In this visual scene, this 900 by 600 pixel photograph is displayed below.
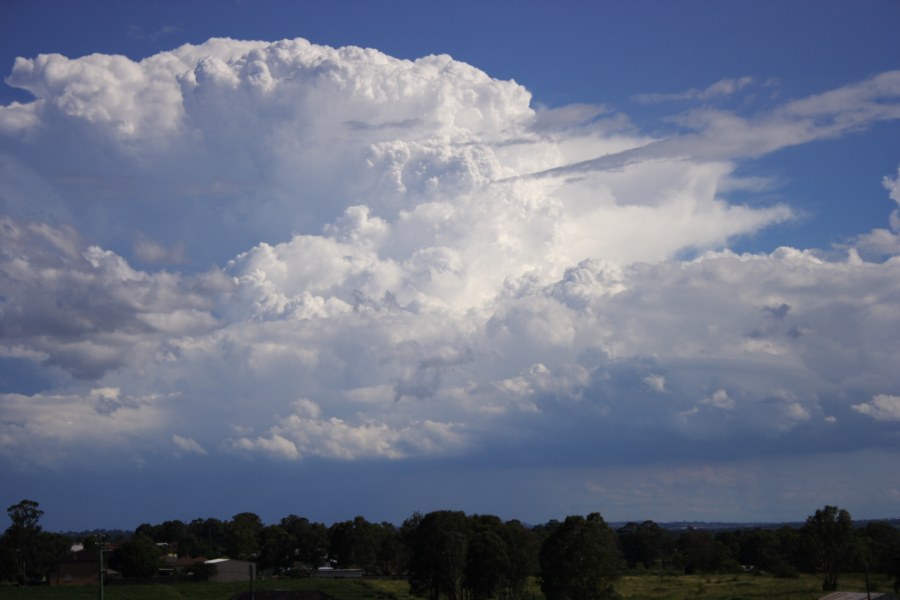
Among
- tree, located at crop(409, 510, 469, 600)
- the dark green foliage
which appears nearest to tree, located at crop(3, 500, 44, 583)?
the dark green foliage

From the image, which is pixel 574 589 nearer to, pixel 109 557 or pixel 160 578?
pixel 160 578

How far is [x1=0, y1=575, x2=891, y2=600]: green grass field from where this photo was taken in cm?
11606

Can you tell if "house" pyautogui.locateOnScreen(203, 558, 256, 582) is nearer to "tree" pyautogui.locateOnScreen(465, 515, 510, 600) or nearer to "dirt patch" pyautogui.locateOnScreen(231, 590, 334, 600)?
"tree" pyautogui.locateOnScreen(465, 515, 510, 600)

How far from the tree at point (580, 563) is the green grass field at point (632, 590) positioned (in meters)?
21.1

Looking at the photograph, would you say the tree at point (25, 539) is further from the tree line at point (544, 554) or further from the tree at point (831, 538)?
the tree at point (831, 538)

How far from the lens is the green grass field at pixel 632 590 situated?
11606cm

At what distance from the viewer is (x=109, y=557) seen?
18750 cm

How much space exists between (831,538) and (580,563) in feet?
191

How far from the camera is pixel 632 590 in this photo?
125m

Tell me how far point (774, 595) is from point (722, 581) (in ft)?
93.0

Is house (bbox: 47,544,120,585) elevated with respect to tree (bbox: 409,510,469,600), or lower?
lower

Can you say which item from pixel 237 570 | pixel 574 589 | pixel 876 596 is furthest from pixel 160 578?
pixel 876 596

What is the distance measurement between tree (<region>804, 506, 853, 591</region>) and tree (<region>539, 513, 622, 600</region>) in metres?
52.4

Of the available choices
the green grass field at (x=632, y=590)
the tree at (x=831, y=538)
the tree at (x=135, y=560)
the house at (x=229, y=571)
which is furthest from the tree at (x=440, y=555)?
the tree at (x=135, y=560)
